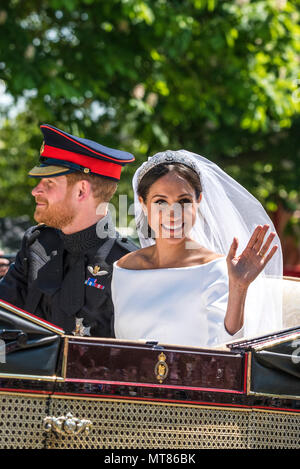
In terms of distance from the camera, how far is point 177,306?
9.19 ft

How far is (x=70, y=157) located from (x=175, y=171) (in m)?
0.54

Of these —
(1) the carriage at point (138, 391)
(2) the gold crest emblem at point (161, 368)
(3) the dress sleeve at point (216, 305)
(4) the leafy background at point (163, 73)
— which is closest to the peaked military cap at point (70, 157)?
(3) the dress sleeve at point (216, 305)

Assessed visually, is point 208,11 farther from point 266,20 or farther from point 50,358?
point 50,358

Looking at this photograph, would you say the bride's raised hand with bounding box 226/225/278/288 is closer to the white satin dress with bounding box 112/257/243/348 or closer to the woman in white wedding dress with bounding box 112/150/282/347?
the woman in white wedding dress with bounding box 112/150/282/347

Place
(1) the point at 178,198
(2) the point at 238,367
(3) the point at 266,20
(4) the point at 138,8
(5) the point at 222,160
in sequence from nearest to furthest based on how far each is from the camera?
(2) the point at 238,367 < (1) the point at 178,198 < (4) the point at 138,8 < (3) the point at 266,20 < (5) the point at 222,160

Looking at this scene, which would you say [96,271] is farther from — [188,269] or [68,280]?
[188,269]

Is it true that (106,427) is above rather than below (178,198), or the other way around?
below

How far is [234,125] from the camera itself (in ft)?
29.2

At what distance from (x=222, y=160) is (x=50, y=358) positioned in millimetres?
7451

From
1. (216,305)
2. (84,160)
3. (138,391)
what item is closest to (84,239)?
(84,160)

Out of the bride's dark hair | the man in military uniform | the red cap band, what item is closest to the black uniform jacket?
the man in military uniform

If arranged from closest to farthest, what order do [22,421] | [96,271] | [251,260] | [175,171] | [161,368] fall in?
[22,421] < [161,368] < [251,260] < [175,171] < [96,271]

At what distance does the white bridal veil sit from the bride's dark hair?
0.06 feet
